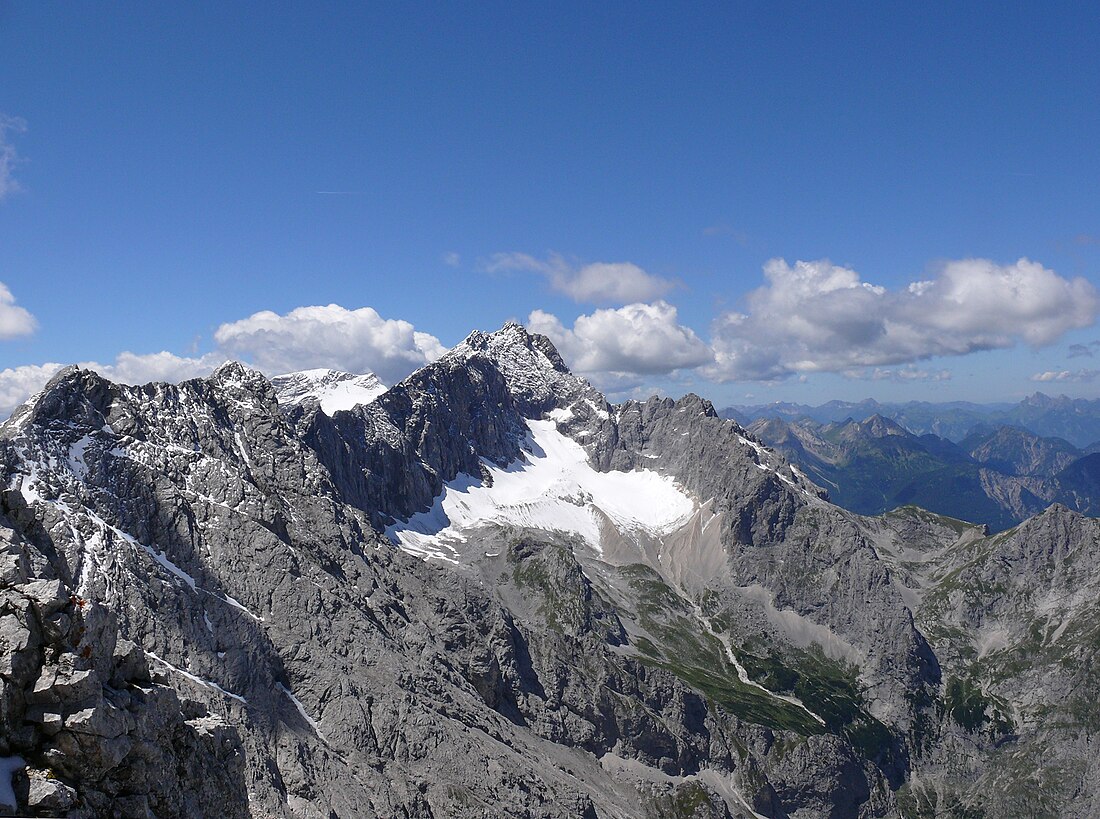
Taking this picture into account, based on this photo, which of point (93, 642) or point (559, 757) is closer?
point (93, 642)

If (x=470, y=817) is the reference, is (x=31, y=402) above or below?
above

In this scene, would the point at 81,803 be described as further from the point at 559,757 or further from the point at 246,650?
the point at 559,757

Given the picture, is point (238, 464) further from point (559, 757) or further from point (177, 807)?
point (177, 807)

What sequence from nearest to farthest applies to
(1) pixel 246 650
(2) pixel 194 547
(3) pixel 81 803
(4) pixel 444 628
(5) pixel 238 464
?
(3) pixel 81 803 < (1) pixel 246 650 < (2) pixel 194 547 < (5) pixel 238 464 < (4) pixel 444 628

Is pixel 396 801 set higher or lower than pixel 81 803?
lower

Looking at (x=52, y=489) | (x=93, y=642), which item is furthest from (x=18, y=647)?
(x=52, y=489)

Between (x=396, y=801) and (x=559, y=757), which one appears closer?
(x=396, y=801)

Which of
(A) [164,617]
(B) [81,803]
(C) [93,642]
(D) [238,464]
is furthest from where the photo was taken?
(D) [238,464]

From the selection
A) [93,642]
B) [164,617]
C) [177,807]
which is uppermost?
[93,642]

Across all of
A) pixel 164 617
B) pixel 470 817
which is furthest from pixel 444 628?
pixel 164 617
